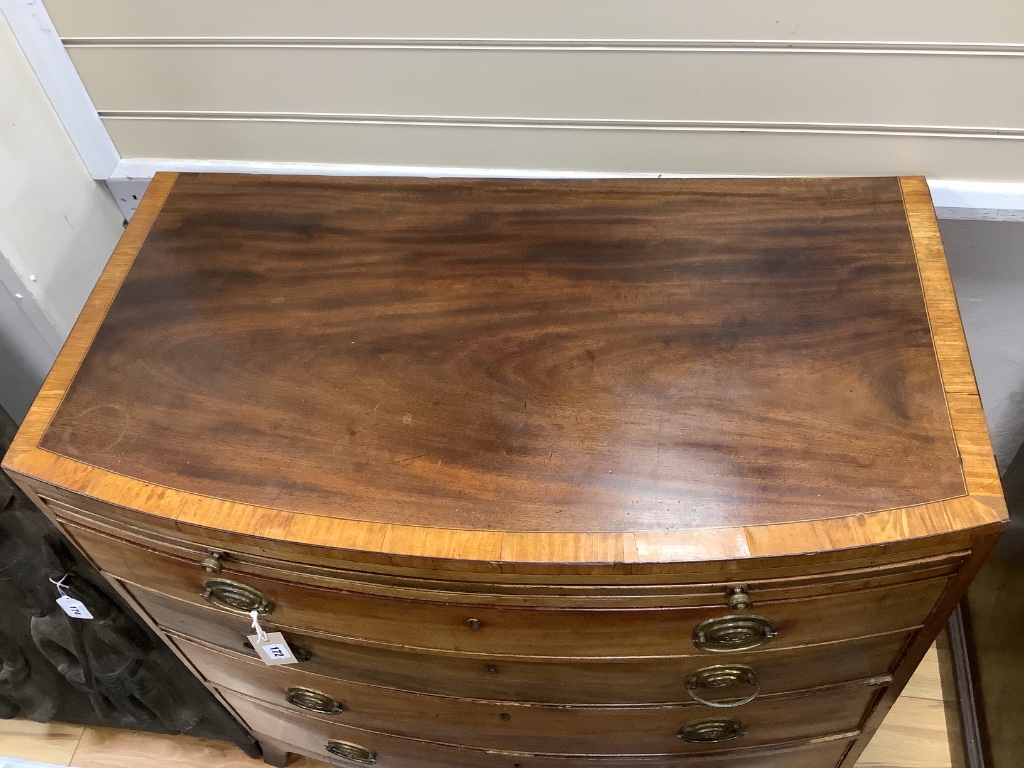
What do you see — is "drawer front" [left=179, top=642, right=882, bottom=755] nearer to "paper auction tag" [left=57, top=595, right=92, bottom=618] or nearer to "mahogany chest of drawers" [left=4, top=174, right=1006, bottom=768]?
"mahogany chest of drawers" [left=4, top=174, right=1006, bottom=768]

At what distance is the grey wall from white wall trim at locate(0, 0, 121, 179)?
1.11 metres

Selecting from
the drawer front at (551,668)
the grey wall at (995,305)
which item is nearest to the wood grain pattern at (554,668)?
the drawer front at (551,668)

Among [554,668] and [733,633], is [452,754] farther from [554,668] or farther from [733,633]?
[733,633]

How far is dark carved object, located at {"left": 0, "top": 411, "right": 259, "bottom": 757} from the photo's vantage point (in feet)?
3.49

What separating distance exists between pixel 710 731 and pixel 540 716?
0.66 ft

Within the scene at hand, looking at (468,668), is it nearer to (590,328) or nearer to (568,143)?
(590,328)

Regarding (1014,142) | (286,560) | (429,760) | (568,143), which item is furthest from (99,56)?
(1014,142)

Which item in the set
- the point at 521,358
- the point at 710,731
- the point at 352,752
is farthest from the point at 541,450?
the point at 352,752

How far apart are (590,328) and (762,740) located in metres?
0.56

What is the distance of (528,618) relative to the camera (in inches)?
29.4

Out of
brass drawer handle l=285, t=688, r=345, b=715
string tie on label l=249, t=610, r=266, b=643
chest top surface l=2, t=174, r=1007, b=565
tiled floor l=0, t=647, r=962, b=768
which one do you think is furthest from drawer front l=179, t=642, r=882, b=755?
tiled floor l=0, t=647, r=962, b=768

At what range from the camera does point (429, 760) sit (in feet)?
3.59

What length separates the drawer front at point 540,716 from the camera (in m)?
0.91

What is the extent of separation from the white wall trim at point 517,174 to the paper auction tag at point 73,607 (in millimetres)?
578
